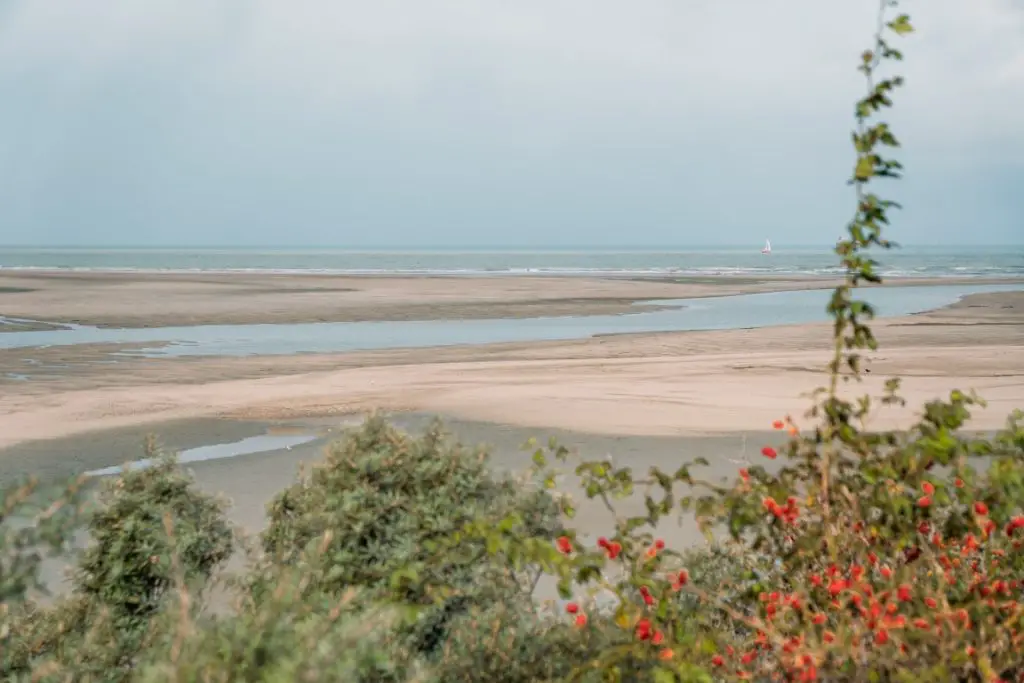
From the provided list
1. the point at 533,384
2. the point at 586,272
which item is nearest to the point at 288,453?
the point at 533,384

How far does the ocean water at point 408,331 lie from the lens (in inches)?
1065

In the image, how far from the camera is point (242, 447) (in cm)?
1330

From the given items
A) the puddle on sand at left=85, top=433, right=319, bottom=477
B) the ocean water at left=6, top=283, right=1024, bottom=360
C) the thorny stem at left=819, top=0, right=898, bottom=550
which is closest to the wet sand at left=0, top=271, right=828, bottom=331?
the ocean water at left=6, top=283, right=1024, bottom=360

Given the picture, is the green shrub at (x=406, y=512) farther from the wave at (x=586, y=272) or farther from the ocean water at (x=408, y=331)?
the wave at (x=586, y=272)

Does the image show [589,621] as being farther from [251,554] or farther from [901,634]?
[251,554]

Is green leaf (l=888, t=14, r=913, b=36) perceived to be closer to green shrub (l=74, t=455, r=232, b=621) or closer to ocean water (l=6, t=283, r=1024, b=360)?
green shrub (l=74, t=455, r=232, b=621)

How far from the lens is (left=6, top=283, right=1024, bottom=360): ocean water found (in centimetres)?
2705

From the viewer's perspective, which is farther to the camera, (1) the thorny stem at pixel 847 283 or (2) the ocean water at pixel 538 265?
(2) the ocean water at pixel 538 265

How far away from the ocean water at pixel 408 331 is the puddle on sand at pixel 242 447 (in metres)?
11.6

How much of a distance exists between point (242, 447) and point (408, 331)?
61.0 ft

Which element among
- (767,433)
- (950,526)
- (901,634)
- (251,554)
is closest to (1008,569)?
(950,526)

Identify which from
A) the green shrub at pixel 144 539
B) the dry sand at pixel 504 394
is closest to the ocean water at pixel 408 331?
the dry sand at pixel 504 394

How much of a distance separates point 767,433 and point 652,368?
7.48m

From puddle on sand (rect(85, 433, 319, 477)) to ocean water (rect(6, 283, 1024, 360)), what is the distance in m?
11.6
